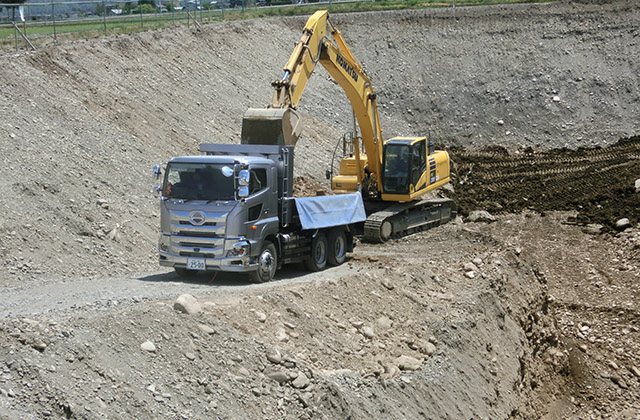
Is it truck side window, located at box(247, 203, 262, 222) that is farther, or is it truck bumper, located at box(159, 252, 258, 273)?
truck side window, located at box(247, 203, 262, 222)

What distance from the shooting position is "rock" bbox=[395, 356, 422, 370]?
1555cm

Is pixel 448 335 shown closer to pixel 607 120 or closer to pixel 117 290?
pixel 117 290

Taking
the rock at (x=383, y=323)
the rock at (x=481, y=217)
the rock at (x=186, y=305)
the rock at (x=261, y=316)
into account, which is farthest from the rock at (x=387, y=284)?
the rock at (x=481, y=217)

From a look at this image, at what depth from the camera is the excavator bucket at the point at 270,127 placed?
19.4m

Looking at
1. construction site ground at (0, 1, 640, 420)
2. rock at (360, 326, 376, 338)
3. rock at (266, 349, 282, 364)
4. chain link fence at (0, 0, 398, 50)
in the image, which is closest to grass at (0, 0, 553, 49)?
chain link fence at (0, 0, 398, 50)

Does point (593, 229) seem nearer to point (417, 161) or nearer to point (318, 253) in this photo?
point (417, 161)

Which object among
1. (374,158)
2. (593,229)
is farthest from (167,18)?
(593,229)

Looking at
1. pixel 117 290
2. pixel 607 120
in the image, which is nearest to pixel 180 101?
pixel 117 290

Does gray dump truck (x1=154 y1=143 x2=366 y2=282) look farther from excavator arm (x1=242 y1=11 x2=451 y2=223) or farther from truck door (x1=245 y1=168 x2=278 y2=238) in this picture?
excavator arm (x1=242 y1=11 x2=451 y2=223)

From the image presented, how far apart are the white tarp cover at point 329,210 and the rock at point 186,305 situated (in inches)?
203

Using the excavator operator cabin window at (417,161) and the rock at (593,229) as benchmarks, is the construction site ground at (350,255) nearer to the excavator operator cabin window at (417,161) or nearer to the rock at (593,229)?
the rock at (593,229)

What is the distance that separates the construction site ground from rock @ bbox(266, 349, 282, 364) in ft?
0.12

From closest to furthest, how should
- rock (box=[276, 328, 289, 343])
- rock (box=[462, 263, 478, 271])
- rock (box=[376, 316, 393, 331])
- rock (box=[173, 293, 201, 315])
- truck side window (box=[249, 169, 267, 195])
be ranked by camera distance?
rock (box=[173, 293, 201, 315]) → rock (box=[276, 328, 289, 343]) → rock (box=[376, 316, 393, 331]) → truck side window (box=[249, 169, 267, 195]) → rock (box=[462, 263, 478, 271])

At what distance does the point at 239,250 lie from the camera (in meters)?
17.2
